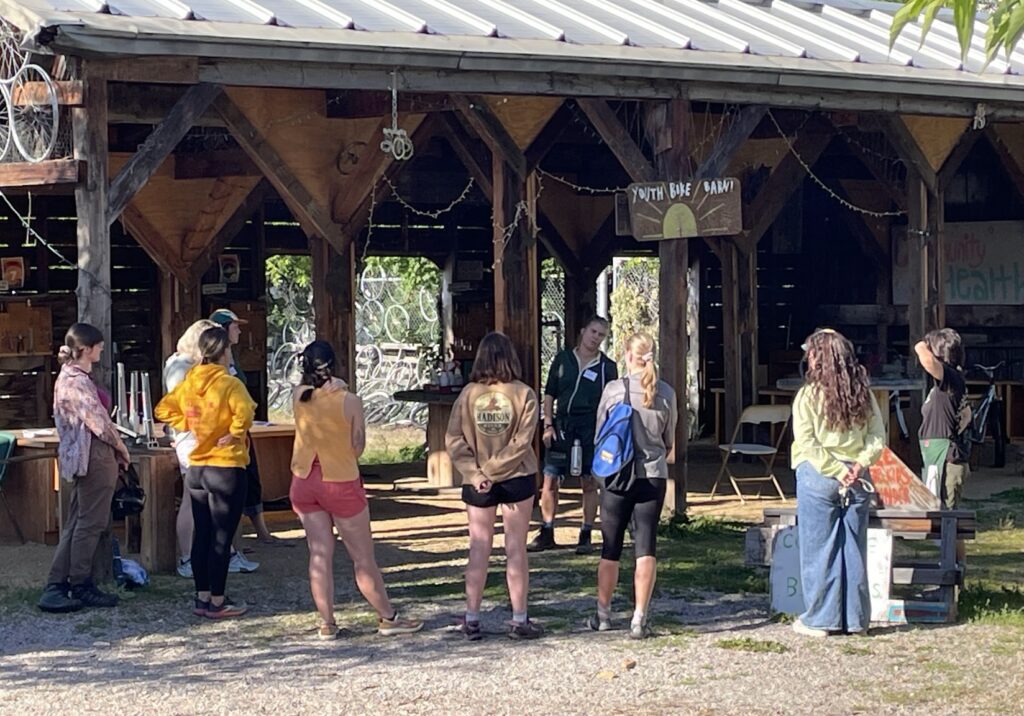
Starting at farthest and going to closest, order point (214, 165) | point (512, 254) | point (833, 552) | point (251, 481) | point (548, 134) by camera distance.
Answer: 1. point (214, 165)
2. point (548, 134)
3. point (512, 254)
4. point (251, 481)
5. point (833, 552)

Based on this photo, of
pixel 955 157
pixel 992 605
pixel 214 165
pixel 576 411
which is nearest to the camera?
pixel 992 605

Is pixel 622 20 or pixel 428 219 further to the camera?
pixel 428 219

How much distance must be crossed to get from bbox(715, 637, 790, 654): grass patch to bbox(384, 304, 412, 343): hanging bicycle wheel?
1983 cm

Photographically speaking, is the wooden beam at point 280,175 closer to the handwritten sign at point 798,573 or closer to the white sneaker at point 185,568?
the white sneaker at point 185,568

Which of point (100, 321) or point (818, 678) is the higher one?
point (100, 321)

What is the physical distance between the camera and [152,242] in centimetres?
1484

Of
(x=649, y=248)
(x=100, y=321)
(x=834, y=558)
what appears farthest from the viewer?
(x=649, y=248)

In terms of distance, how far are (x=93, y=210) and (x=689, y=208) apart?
4074mm

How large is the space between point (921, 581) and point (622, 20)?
5.17 m

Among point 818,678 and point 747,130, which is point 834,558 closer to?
point 818,678

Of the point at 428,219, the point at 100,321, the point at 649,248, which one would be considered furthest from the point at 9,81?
the point at 649,248

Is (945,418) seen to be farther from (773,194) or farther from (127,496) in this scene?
(773,194)

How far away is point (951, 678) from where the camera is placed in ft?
22.8

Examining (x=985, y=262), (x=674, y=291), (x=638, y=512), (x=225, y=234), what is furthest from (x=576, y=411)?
(x=985, y=262)
